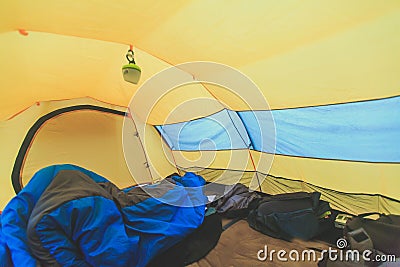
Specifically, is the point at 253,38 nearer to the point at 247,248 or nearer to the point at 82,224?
the point at 82,224

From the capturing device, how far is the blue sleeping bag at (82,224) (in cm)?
77

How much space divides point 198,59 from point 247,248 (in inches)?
43.3

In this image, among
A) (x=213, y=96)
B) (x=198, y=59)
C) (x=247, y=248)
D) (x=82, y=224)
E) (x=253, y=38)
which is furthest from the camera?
(x=213, y=96)

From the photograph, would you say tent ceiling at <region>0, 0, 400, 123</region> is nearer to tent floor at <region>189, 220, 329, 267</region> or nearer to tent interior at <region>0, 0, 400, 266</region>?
tent interior at <region>0, 0, 400, 266</region>

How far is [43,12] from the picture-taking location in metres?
0.93

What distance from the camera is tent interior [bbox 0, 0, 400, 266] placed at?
0.91m

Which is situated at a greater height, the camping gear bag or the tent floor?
the camping gear bag

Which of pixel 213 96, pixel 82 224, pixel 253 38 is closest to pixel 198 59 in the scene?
pixel 253 38

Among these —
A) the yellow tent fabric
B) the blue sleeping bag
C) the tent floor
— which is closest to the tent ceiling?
the yellow tent fabric

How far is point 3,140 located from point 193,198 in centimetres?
157

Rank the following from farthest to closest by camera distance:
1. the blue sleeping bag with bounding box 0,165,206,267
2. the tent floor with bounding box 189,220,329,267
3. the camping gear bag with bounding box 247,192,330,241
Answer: the camping gear bag with bounding box 247,192,330,241 → the tent floor with bounding box 189,220,329,267 → the blue sleeping bag with bounding box 0,165,206,267

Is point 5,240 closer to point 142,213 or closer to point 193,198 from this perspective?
point 142,213

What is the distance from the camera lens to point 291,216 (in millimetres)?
1544

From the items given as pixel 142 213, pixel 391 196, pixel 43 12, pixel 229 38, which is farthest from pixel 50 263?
pixel 391 196
